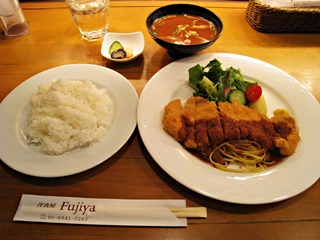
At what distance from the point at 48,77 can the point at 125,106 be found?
2.84ft

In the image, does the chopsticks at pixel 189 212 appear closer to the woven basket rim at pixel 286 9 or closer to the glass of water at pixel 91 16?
the glass of water at pixel 91 16

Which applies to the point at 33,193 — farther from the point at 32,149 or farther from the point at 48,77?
the point at 48,77

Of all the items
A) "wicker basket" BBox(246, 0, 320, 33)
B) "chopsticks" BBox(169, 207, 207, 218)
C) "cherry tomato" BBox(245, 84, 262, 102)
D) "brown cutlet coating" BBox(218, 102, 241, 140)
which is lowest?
"chopsticks" BBox(169, 207, 207, 218)

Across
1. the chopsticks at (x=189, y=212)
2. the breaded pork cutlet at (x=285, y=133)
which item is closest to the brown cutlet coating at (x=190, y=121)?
the chopsticks at (x=189, y=212)

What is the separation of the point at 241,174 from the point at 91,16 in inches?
94.0

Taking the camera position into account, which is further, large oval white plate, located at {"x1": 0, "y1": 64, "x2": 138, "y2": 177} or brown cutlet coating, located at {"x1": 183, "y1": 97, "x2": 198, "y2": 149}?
brown cutlet coating, located at {"x1": 183, "y1": 97, "x2": 198, "y2": 149}

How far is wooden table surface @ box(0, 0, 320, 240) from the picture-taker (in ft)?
4.73

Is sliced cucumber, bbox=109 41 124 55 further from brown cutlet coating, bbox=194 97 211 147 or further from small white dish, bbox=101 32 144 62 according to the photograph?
brown cutlet coating, bbox=194 97 211 147

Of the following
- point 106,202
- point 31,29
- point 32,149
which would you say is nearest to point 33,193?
point 32,149

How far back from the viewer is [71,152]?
1730 mm

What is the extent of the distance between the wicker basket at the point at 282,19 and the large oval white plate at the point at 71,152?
6.25 ft

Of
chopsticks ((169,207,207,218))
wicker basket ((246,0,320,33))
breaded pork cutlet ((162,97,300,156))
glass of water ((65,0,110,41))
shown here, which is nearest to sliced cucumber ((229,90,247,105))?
breaded pork cutlet ((162,97,300,156))

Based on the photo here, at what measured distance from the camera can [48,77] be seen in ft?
7.33

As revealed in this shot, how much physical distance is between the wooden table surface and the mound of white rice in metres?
0.24
